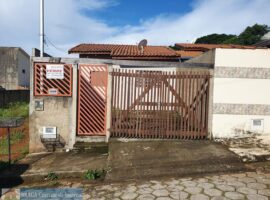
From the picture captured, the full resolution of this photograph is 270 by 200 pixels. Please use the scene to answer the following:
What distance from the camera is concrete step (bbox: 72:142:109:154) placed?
785cm

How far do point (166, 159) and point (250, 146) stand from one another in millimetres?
2503

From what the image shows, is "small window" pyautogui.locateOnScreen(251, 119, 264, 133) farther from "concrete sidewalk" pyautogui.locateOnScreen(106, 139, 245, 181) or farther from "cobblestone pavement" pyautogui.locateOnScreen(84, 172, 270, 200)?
"cobblestone pavement" pyautogui.locateOnScreen(84, 172, 270, 200)

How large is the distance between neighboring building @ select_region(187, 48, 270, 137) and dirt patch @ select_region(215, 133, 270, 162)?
0.60 feet

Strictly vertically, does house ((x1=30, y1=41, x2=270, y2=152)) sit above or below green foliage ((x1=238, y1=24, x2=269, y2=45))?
below

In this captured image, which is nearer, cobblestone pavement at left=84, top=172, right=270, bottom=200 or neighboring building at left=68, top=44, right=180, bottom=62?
cobblestone pavement at left=84, top=172, right=270, bottom=200

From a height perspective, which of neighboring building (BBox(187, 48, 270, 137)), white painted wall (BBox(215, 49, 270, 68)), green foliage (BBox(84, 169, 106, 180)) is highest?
white painted wall (BBox(215, 49, 270, 68))

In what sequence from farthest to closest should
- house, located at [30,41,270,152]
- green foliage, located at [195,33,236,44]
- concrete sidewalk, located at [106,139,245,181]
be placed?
green foliage, located at [195,33,236,44]
house, located at [30,41,270,152]
concrete sidewalk, located at [106,139,245,181]

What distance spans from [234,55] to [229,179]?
4.15 meters

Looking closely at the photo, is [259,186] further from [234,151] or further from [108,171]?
[108,171]

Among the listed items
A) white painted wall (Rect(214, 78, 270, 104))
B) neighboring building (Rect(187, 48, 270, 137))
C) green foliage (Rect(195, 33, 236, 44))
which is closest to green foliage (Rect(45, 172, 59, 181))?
neighboring building (Rect(187, 48, 270, 137))

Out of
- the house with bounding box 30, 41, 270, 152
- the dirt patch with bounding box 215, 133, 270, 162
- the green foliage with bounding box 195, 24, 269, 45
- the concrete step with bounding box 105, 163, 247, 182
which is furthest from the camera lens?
the green foliage with bounding box 195, 24, 269, 45

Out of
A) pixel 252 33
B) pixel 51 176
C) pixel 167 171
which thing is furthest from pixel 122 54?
pixel 252 33

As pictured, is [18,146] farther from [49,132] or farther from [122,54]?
[122,54]

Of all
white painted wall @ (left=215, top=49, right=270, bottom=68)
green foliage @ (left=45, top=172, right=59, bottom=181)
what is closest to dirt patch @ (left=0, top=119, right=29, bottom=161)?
green foliage @ (left=45, top=172, right=59, bottom=181)
